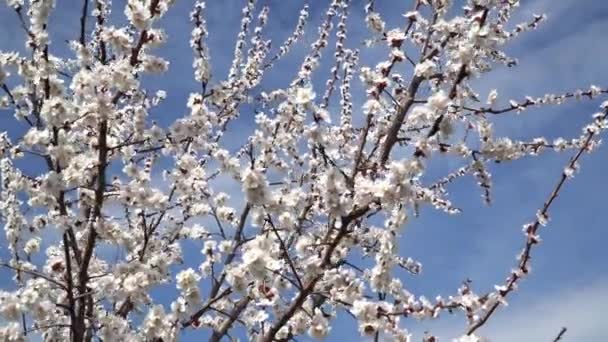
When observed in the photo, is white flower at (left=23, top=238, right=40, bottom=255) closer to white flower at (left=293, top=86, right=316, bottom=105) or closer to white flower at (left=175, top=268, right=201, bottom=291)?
white flower at (left=175, top=268, right=201, bottom=291)

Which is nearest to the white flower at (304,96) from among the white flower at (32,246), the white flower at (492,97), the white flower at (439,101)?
the white flower at (439,101)

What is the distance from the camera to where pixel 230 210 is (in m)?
8.89

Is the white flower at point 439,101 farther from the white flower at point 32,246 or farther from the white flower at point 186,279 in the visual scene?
the white flower at point 32,246

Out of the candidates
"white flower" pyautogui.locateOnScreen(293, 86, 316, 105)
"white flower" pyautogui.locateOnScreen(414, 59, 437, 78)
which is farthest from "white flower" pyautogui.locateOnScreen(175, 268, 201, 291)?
"white flower" pyautogui.locateOnScreen(414, 59, 437, 78)

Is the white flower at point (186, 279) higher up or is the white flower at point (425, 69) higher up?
the white flower at point (425, 69)

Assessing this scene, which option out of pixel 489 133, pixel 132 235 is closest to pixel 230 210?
pixel 132 235

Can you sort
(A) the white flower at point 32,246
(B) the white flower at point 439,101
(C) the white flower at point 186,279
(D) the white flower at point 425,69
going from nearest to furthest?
(B) the white flower at point 439,101 < (D) the white flower at point 425,69 < (C) the white flower at point 186,279 < (A) the white flower at point 32,246

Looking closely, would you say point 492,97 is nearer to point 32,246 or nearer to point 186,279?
point 186,279

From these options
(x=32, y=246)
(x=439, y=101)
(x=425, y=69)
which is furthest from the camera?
(x=32, y=246)

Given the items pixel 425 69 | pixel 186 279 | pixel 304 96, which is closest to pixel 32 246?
pixel 186 279

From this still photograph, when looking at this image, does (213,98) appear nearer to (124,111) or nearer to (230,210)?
(124,111)

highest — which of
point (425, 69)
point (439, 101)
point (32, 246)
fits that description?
point (32, 246)

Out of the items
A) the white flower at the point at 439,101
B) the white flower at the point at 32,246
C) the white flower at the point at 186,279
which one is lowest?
the white flower at the point at 439,101

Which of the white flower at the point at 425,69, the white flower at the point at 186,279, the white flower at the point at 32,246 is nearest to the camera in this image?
the white flower at the point at 425,69
